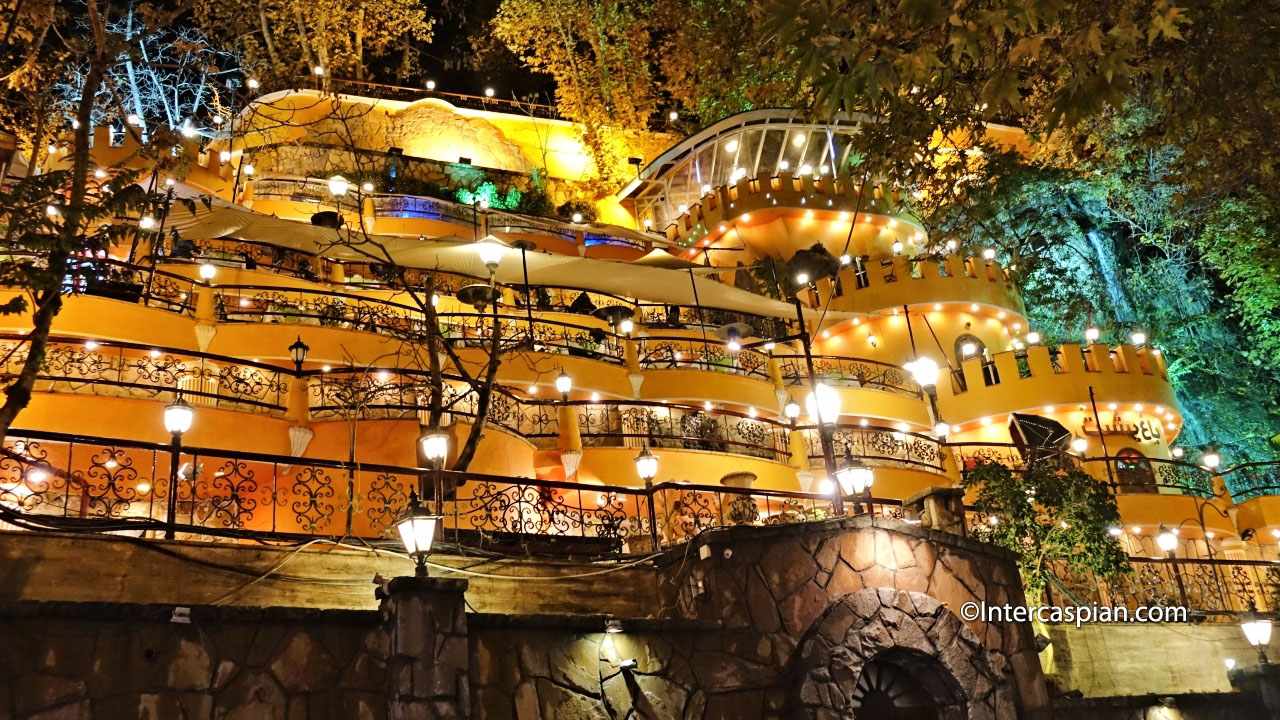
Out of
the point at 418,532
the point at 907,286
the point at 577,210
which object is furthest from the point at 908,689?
the point at 577,210

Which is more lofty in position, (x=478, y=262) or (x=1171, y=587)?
(x=478, y=262)

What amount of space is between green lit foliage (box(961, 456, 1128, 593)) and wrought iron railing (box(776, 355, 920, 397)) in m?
10.6

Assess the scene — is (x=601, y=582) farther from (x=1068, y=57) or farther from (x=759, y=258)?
(x=759, y=258)

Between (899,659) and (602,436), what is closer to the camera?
(899,659)

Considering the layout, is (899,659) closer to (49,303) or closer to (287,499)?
(287,499)

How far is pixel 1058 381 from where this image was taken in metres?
25.1

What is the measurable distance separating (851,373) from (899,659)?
16.4m

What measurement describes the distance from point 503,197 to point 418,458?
68.8ft

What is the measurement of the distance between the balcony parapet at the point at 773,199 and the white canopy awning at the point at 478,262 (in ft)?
42.2

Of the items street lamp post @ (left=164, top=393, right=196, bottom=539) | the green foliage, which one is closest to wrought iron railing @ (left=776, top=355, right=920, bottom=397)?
the green foliage

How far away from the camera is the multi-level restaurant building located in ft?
28.3

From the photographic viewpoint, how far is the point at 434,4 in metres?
42.6

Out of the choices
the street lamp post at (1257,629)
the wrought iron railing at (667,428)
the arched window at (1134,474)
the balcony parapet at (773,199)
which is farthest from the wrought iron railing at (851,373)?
the street lamp post at (1257,629)

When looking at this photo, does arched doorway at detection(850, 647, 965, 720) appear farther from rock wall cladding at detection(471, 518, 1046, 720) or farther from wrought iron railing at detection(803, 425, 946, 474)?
wrought iron railing at detection(803, 425, 946, 474)
